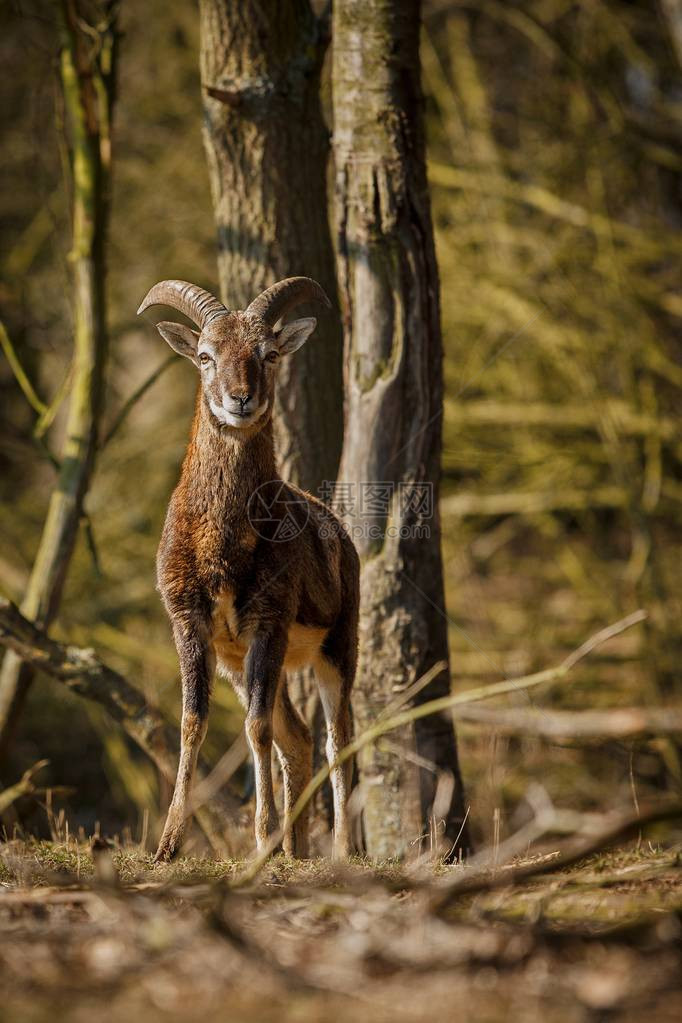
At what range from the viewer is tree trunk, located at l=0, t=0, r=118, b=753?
857 centimetres

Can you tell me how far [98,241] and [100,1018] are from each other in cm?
661

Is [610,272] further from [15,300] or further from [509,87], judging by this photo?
[15,300]

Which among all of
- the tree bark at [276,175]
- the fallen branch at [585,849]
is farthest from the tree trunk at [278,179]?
the fallen branch at [585,849]

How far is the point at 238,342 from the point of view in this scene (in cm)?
592

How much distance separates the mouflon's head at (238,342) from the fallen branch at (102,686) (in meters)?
2.37

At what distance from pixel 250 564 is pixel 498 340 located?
8610 millimetres

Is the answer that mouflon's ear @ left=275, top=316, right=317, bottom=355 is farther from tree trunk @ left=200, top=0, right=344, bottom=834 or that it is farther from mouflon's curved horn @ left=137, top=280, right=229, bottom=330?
tree trunk @ left=200, top=0, right=344, bottom=834

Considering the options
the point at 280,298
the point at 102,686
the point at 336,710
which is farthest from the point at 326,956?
the point at 102,686

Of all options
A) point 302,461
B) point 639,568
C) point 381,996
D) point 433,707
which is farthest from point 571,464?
point 381,996

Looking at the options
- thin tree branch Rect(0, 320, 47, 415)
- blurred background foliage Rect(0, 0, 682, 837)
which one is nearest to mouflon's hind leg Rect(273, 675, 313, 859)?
thin tree branch Rect(0, 320, 47, 415)

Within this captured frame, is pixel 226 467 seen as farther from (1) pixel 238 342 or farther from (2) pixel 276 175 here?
(2) pixel 276 175

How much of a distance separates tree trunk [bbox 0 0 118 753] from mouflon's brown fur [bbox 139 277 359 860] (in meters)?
2.59

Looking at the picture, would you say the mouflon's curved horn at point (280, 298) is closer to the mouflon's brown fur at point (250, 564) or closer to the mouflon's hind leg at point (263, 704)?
the mouflon's brown fur at point (250, 564)

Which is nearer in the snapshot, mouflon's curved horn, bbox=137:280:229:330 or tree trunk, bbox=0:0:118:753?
mouflon's curved horn, bbox=137:280:229:330
